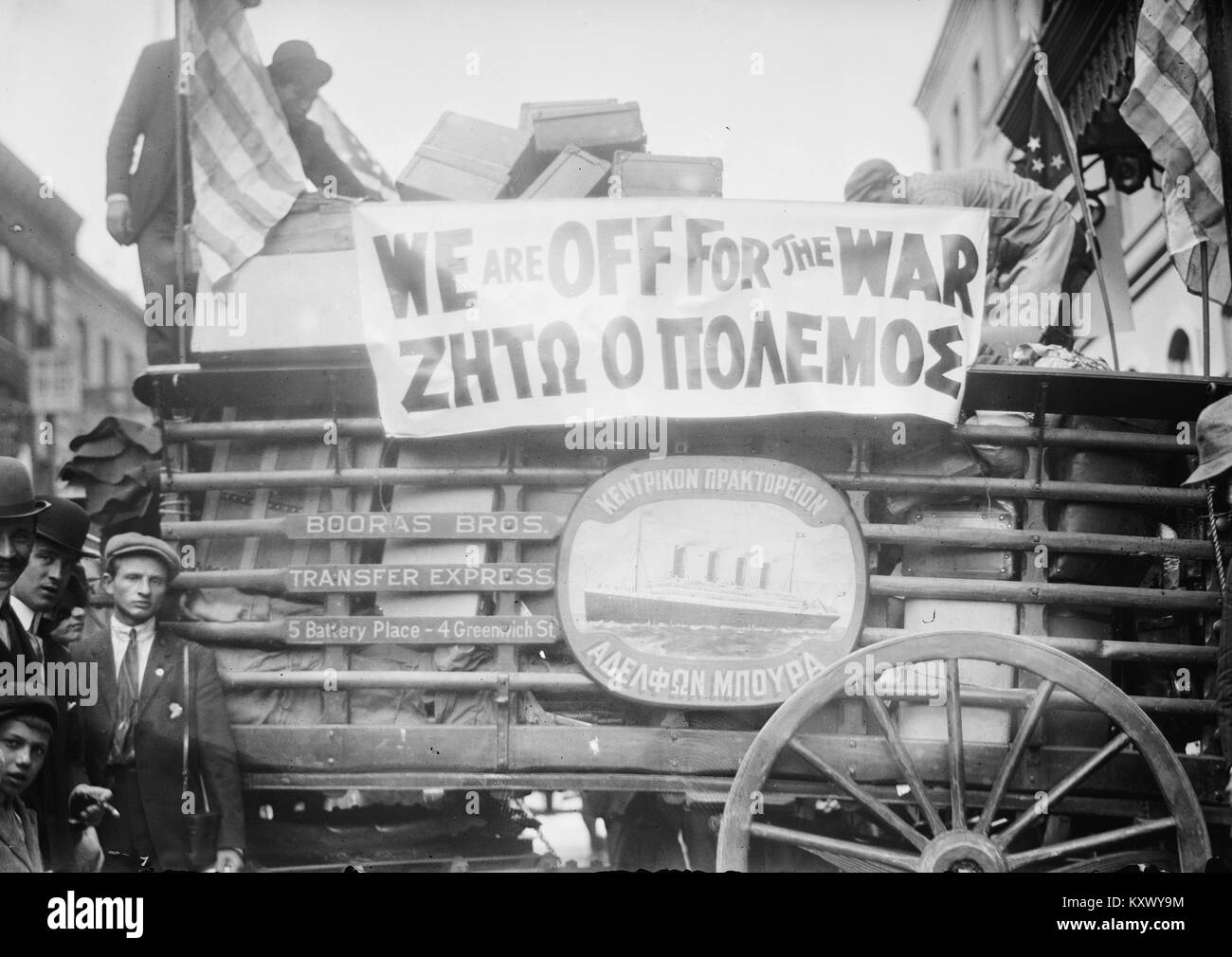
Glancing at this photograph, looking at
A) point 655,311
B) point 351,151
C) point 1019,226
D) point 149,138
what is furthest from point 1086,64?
point 149,138

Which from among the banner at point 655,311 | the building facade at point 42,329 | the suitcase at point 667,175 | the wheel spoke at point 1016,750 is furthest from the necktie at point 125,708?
the wheel spoke at point 1016,750

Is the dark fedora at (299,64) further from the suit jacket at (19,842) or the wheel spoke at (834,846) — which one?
the wheel spoke at (834,846)

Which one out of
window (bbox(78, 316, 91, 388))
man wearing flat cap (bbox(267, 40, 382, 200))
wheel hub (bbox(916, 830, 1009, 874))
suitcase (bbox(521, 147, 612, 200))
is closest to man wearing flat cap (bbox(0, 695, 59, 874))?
window (bbox(78, 316, 91, 388))

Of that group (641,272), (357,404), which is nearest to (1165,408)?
(641,272)

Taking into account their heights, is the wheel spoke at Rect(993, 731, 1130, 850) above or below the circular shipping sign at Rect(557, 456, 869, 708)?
below

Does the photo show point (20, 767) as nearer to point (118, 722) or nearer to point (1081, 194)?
point (118, 722)

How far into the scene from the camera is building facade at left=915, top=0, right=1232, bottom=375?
15.4 ft

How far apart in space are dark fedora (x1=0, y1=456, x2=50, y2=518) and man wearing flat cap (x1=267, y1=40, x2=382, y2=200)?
135 cm

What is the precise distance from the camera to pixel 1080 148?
22.0ft

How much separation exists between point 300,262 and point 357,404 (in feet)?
1.67

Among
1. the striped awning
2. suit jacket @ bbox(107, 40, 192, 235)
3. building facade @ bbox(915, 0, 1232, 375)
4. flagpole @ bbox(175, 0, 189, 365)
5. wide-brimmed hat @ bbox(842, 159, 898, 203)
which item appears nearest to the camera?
flagpole @ bbox(175, 0, 189, 365)

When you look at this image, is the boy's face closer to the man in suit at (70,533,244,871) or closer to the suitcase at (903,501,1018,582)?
the man in suit at (70,533,244,871)

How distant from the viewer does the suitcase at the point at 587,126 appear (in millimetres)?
4383

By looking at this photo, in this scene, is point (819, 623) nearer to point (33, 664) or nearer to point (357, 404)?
point (357, 404)
